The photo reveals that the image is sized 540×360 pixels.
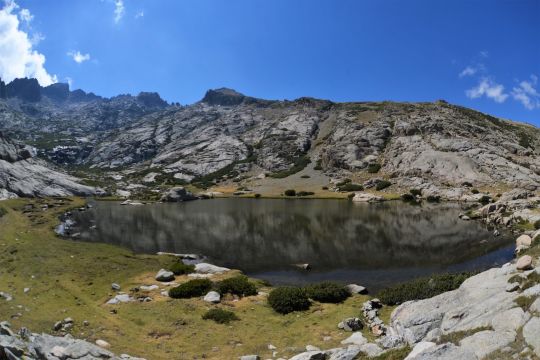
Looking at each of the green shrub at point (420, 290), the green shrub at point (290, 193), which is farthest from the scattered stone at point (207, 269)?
the green shrub at point (290, 193)

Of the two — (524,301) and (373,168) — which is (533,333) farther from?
(373,168)

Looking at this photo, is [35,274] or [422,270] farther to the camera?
[422,270]

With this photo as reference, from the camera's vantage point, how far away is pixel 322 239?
61625 mm

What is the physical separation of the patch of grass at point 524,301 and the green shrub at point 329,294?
1981 cm

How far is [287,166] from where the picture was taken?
19600 centimetres

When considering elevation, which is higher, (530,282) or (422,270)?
(530,282)

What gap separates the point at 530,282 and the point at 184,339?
18.7m

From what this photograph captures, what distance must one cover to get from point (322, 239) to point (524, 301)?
4885 cm

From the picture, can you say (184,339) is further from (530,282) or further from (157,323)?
(530,282)

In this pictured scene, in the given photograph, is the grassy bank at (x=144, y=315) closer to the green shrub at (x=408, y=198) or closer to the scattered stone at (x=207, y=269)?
the scattered stone at (x=207, y=269)

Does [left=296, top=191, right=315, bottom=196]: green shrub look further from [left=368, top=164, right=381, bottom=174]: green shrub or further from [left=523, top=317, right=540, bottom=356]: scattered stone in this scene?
[left=523, top=317, right=540, bottom=356]: scattered stone

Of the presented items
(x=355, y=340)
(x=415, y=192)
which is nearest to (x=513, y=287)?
(x=355, y=340)

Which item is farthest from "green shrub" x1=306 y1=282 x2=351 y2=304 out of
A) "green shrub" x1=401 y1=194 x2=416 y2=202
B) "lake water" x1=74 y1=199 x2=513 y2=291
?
"green shrub" x1=401 y1=194 x2=416 y2=202

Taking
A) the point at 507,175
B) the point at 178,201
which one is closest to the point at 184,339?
the point at 178,201
